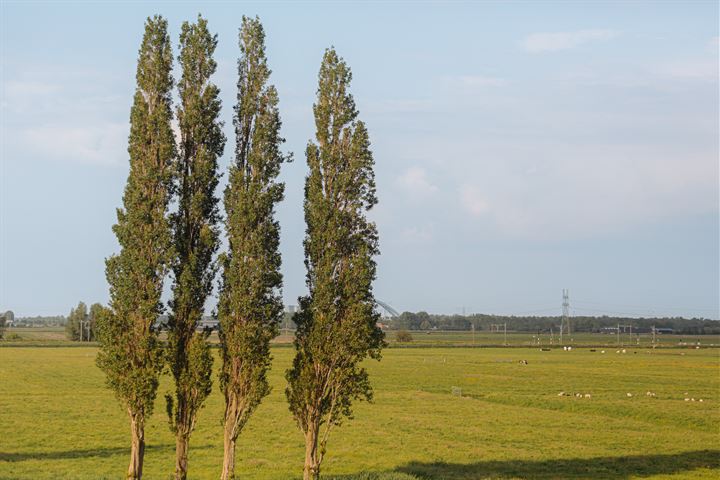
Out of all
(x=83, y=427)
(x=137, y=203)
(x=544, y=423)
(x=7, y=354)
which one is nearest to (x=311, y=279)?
(x=137, y=203)

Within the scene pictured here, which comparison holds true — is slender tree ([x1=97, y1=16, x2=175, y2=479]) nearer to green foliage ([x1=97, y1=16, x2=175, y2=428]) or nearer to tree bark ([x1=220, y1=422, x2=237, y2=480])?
green foliage ([x1=97, y1=16, x2=175, y2=428])

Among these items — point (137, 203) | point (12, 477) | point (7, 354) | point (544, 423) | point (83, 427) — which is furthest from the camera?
point (7, 354)

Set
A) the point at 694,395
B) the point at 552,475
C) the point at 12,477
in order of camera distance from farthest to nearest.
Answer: the point at 694,395
the point at 552,475
the point at 12,477

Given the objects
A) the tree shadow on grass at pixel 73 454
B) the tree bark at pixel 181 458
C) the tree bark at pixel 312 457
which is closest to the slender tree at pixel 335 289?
the tree bark at pixel 312 457

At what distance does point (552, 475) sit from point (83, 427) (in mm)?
31029

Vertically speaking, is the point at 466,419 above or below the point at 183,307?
below

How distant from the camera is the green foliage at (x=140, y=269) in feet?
108

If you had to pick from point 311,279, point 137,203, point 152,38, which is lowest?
point 311,279

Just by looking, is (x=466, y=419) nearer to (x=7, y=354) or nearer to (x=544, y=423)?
(x=544, y=423)

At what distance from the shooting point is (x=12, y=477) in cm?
3847

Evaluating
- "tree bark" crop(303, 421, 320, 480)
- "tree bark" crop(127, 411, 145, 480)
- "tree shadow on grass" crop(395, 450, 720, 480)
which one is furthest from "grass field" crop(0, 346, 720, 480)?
"tree bark" crop(127, 411, 145, 480)

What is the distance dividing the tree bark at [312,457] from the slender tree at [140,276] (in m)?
6.47

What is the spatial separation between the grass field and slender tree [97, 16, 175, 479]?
6.29 m

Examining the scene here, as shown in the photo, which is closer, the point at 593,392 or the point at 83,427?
the point at 83,427
